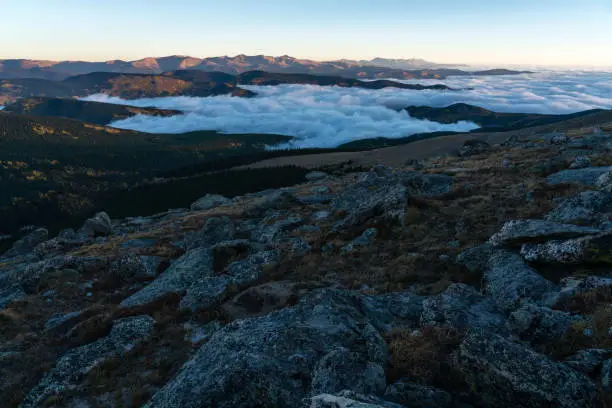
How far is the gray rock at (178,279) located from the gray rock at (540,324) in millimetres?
18525

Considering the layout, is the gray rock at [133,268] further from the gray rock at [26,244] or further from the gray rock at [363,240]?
the gray rock at [26,244]

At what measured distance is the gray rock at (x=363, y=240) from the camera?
947 inches

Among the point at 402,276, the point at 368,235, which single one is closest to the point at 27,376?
the point at 402,276

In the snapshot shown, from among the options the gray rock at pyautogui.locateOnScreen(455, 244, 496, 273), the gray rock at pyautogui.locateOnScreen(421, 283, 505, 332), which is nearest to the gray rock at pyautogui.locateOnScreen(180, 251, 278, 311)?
the gray rock at pyautogui.locateOnScreen(421, 283, 505, 332)

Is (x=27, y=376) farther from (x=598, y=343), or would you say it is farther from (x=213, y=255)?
(x=598, y=343)

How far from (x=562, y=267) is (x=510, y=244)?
276 centimetres

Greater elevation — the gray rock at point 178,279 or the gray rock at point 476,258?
the gray rock at point 476,258

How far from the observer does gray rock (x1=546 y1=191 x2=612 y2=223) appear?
18531 millimetres

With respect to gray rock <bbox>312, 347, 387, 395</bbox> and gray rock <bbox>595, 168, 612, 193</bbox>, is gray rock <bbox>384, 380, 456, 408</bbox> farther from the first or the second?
gray rock <bbox>595, 168, 612, 193</bbox>

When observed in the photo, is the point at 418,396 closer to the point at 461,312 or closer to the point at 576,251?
the point at 461,312

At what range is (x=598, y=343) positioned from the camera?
31.4 ft

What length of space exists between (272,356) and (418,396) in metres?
4.31

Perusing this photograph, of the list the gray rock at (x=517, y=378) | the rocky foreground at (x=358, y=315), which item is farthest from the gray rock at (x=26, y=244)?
the gray rock at (x=517, y=378)

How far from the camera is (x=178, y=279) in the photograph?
79.4 feet
